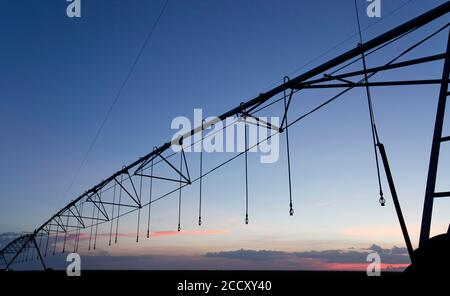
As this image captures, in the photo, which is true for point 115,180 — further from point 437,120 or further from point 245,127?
point 437,120

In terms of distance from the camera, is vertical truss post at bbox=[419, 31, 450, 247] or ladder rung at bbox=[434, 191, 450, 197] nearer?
ladder rung at bbox=[434, 191, 450, 197]

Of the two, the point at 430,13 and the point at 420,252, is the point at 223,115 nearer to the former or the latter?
the point at 430,13

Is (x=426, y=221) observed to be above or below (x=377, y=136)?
below

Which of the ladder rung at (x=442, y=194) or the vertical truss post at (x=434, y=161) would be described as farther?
the vertical truss post at (x=434, y=161)

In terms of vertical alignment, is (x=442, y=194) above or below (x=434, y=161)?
below

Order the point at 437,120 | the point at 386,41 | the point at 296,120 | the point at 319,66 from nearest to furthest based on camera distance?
1. the point at 437,120
2. the point at 386,41
3. the point at 319,66
4. the point at 296,120

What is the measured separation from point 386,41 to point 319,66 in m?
1.82

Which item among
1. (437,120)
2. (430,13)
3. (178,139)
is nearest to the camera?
(437,120)

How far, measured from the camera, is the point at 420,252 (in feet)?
19.6

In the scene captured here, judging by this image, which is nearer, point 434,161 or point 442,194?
point 442,194

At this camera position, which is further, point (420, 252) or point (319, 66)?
point (319, 66)

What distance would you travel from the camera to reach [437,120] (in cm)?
655
